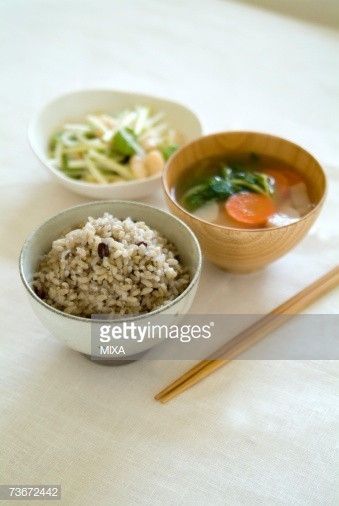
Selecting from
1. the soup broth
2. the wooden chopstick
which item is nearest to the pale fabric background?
the wooden chopstick

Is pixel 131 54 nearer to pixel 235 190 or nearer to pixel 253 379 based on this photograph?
pixel 235 190

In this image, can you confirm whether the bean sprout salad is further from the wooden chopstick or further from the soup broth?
the wooden chopstick

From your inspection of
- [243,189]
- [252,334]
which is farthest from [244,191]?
[252,334]

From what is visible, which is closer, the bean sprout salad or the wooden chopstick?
the wooden chopstick

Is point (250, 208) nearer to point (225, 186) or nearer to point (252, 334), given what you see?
point (225, 186)

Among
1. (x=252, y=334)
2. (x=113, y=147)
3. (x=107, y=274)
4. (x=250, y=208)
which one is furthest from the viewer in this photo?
(x=113, y=147)

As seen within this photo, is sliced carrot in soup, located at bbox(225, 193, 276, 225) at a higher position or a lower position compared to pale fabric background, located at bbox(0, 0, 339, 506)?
higher
